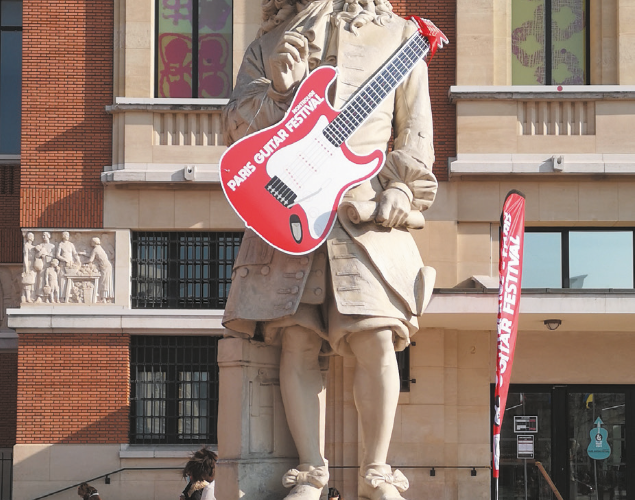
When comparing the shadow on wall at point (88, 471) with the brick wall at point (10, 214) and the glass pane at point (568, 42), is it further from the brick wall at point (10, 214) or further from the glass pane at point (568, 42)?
the glass pane at point (568, 42)

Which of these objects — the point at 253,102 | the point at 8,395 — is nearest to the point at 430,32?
the point at 253,102

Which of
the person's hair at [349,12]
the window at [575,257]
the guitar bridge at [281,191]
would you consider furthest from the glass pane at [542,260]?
the guitar bridge at [281,191]

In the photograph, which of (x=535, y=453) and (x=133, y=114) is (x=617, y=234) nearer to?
(x=535, y=453)

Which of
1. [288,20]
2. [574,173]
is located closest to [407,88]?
[288,20]

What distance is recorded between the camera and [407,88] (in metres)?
7.85

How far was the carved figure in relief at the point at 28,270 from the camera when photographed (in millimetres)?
22859

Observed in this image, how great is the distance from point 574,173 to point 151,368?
7859 millimetres

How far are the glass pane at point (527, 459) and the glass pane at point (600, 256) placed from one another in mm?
2168

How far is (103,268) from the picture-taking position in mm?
22859

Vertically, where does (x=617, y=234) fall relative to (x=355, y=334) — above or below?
above

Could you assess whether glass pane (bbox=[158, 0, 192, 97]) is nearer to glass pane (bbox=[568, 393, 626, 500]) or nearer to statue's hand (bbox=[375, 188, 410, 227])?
glass pane (bbox=[568, 393, 626, 500])

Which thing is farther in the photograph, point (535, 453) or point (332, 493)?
point (535, 453)

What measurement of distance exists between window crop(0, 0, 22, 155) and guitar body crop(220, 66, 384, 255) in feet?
63.4

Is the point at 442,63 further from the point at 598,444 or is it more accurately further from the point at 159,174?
the point at 598,444
